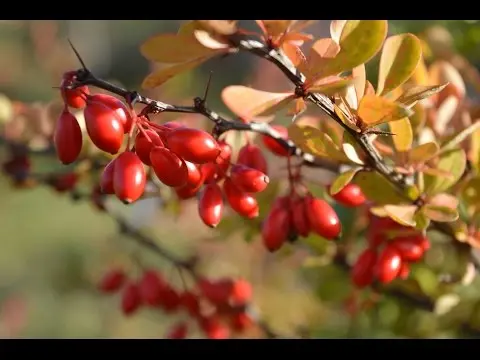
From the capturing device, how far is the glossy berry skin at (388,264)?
1051mm

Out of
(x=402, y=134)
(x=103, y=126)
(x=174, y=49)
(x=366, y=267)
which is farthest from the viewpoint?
(x=366, y=267)

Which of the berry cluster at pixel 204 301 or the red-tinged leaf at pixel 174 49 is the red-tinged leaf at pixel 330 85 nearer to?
the red-tinged leaf at pixel 174 49

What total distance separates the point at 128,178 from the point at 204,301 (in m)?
0.83

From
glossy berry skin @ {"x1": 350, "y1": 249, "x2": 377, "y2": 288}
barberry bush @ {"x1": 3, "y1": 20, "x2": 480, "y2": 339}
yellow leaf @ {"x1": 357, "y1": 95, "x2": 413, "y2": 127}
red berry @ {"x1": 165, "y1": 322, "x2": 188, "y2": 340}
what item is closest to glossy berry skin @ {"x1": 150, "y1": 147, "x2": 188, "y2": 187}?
barberry bush @ {"x1": 3, "y1": 20, "x2": 480, "y2": 339}

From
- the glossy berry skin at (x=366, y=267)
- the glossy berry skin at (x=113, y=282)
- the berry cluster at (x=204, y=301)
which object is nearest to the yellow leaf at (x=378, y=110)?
the glossy berry skin at (x=366, y=267)

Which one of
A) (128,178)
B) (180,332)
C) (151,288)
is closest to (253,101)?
(128,178)

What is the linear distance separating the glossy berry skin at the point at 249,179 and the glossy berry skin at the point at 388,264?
257mm

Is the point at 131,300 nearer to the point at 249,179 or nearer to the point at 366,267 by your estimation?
the point at 366,267

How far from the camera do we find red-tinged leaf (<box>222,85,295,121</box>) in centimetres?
Result: 87

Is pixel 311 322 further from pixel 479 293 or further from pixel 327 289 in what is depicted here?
pixel 479 293

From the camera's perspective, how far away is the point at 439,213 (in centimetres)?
95

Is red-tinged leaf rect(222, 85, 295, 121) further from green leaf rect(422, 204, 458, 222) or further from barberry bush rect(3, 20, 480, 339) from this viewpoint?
green leaf rect(422, 204, 458, 222)

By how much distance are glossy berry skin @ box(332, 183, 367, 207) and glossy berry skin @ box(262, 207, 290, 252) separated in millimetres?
74
